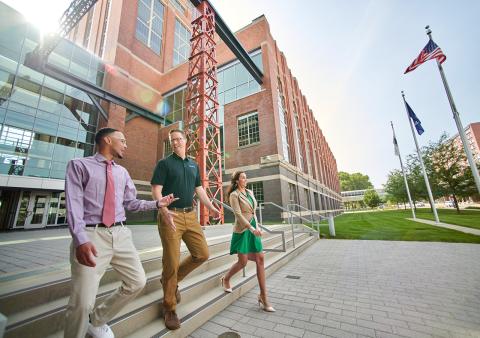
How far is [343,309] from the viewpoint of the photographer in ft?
10.3

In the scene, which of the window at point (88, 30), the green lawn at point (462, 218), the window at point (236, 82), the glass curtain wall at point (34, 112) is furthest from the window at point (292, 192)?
the window at point (88, 30)

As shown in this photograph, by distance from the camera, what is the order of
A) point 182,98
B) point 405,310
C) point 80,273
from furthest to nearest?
point 182,98, point 405,310, point 80,273

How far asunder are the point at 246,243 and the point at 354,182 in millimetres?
108458

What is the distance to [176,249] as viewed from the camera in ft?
8.12

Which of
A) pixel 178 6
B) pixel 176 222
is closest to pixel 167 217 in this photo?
pixel 176 222

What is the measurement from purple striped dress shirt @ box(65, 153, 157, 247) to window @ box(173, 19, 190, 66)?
3126 cm

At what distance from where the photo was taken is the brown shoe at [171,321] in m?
2.37

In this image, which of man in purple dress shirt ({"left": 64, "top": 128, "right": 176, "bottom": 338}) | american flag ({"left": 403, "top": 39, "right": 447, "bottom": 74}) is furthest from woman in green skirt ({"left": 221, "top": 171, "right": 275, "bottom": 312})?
american flag ({"left": 403, "top": 39, "right": 447, "bottom": 74})

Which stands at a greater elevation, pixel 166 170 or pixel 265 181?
pixel 265 181

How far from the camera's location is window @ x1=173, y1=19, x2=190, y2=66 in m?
29.0

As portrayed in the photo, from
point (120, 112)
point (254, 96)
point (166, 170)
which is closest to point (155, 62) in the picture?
point (120, 112)

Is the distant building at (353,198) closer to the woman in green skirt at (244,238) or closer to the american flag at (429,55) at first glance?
the american flag at (429,55)

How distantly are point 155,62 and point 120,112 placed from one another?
1031 cm

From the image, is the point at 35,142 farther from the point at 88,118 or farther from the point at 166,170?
the point at 166,170
